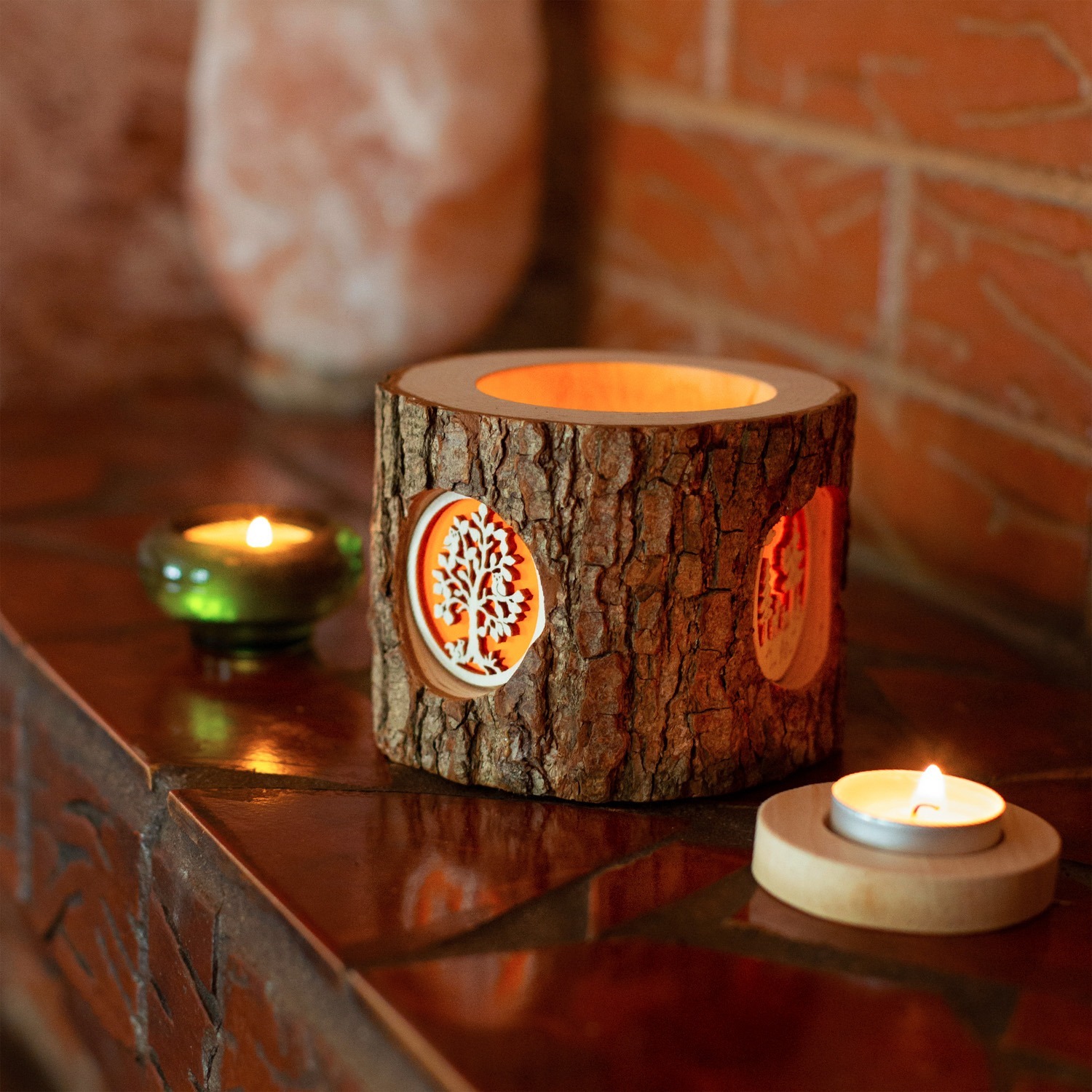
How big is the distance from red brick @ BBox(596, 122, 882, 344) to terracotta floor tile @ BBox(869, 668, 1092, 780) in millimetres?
467

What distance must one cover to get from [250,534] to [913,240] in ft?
2.41

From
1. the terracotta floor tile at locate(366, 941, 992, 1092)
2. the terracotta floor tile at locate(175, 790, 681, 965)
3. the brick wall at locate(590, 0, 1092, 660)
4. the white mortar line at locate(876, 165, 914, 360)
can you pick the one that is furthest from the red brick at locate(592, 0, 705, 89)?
the terracotta floor tile at locate(366, 941, 992, 1092)

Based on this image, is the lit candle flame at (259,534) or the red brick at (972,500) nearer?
the lit candle flame at (259,534)

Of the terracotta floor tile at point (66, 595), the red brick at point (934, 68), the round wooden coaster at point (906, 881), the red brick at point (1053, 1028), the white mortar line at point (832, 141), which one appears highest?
the red brick at point (934, 68)

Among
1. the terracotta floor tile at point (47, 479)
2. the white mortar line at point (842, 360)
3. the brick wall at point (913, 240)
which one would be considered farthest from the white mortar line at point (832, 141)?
the terracotta floor tile at point (47, 479)

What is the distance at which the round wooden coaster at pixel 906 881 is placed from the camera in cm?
85

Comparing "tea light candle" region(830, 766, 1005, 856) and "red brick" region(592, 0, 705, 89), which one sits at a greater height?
"red brick" region(592, 0, 705, 89)

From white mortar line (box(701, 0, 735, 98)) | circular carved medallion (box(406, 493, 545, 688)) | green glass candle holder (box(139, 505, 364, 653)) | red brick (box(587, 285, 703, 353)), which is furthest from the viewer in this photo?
red brick (box(587, 285, 703, 353))

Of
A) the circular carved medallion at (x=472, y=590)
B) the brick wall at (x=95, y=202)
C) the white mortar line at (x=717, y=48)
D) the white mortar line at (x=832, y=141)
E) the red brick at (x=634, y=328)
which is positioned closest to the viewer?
the circular carved medallion at (x=472, y=590)

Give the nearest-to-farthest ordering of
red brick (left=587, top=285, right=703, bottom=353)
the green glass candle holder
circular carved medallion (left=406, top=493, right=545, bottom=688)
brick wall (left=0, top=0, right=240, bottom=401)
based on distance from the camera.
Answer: circular carved medallion (left=406, top=493, right=545, bottom=688) < the green glass candle holder < red brick (left=587, top=285, right=703, bottom=353) < brick wall (left=0, top=0, right=240, bottom=401)

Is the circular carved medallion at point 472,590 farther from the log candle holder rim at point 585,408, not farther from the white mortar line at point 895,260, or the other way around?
the white mortar line at point 895,260

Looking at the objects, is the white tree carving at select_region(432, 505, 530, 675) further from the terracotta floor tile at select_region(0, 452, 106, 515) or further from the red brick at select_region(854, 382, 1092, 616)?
the terracotta floor tile at select_region(0, 452, 106, 515)

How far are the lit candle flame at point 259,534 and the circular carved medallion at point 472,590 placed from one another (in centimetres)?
27

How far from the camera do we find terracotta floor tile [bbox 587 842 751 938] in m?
0.89
